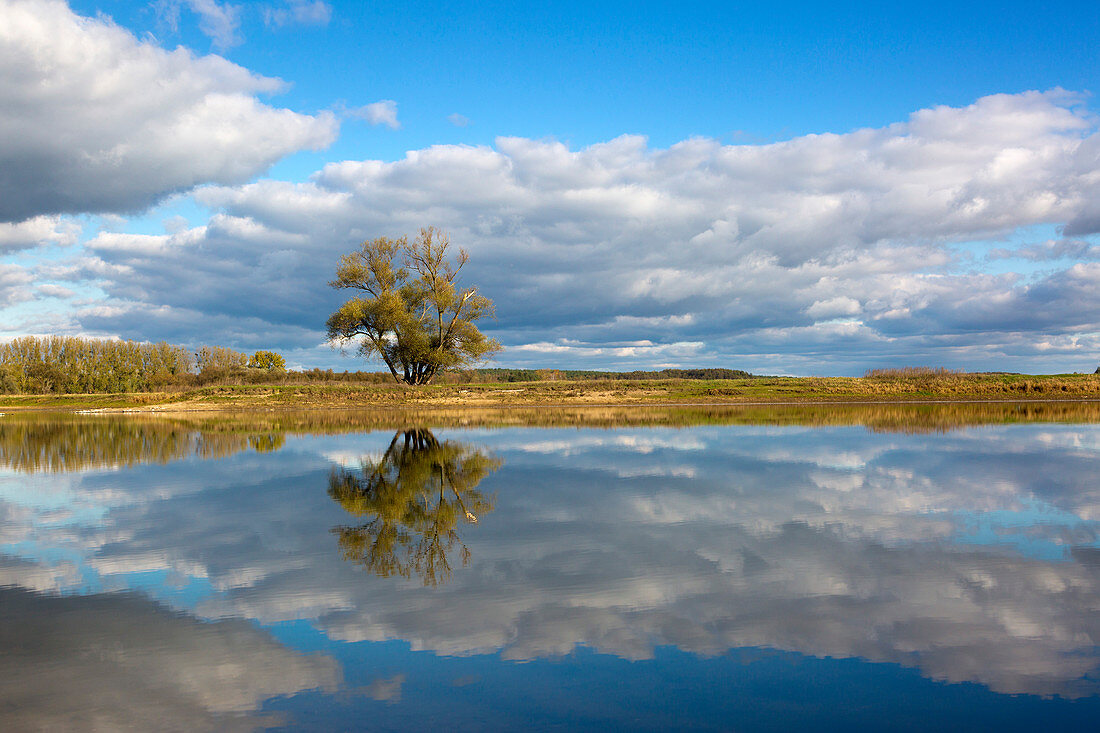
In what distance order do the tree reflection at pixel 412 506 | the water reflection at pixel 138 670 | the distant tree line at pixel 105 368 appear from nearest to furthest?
the water reflection at pixel 138 670, the tree reflection at pixel 412 506, the distant tree line at pixel 105 368

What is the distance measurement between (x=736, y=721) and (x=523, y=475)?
10.5 metres

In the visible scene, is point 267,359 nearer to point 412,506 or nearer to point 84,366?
point 84,366

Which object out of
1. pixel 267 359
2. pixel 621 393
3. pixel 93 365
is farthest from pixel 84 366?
pixel 621 393

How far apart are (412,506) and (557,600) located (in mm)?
5161

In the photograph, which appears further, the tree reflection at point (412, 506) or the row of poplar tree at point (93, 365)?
the row of poplar tree at point (93, 365)

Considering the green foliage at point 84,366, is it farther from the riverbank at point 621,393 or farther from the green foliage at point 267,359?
the riverbank at point 621,393

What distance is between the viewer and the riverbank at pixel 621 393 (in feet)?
157

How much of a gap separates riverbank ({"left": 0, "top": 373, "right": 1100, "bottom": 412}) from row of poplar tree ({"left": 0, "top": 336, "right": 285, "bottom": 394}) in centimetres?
3988

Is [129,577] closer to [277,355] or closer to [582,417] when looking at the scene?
[582,417]

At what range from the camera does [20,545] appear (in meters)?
9.38

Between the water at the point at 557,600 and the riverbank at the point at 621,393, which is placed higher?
the riverbank at the point at 621,393

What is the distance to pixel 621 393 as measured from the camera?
5000 centimetres

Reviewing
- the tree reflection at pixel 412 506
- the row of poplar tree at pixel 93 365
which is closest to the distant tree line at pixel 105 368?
the row of poplar tree at pixel 93 365

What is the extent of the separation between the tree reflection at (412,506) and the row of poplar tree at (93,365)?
8011cm
